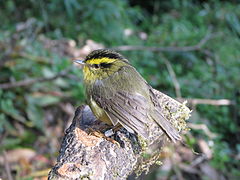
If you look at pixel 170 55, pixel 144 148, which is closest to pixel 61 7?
pixel 170 55

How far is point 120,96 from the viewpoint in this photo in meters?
3.36

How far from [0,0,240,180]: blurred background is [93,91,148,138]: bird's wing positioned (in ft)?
5.65

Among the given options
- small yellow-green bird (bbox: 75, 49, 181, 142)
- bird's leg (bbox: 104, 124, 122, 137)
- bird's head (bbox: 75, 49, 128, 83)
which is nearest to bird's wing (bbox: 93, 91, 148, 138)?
small yellow-green bird (bbox: 75, 49, 181, 142)

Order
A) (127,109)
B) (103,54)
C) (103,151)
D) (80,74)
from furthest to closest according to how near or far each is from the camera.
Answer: (80,74) → (103,54) → (127,109) → (103,151)

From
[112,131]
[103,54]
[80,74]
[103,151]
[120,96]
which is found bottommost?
[80,74]

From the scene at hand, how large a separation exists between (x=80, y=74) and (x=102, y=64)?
6.92 ft

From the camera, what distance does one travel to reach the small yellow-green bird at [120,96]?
10.5ft

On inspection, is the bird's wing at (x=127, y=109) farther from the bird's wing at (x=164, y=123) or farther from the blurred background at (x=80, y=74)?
the blurred background at (x=80, y=74)

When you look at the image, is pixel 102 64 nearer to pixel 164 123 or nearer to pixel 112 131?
pixel 112 131

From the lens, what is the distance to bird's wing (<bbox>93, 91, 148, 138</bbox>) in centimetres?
316

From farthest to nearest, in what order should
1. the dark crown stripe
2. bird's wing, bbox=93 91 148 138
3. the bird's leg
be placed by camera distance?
the dark crown stripe, the bird's leg, bird's wing, bbox=93 91 148 138

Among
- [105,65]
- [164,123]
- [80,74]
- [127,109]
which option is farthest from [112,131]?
[80,74]

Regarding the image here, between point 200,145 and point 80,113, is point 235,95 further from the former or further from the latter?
point 80,113

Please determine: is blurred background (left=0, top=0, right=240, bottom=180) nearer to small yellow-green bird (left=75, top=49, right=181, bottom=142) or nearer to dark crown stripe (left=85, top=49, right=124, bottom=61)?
small yellow-green bird (left=75, top=49, right=181, bottom=142)
